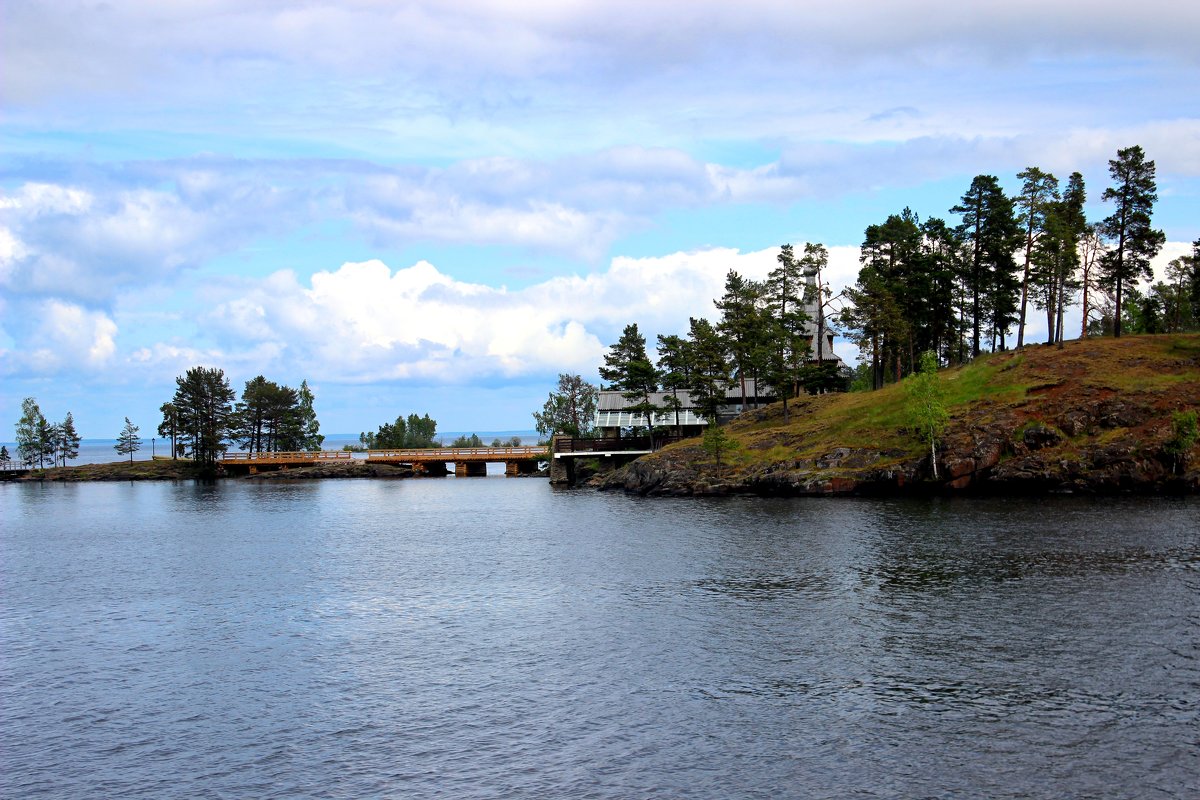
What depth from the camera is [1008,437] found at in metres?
99.8

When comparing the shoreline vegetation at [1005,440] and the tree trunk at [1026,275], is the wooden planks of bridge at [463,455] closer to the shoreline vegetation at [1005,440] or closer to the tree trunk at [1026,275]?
the shoreline vegetation at [1005,440]

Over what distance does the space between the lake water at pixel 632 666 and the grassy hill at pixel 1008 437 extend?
1569cm

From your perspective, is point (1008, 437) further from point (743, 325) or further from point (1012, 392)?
point (743, 325)

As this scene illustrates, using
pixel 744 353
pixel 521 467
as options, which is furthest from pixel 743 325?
pixel 521 467

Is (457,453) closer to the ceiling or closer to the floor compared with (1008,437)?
closer to the floor

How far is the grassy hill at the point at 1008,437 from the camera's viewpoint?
9488cm

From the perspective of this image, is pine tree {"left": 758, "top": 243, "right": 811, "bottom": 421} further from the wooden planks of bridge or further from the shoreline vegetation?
the wooden planks of bridge

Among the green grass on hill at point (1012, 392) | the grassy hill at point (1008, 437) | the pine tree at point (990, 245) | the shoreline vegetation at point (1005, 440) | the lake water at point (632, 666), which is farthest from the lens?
the pine tree at point (990, 245)

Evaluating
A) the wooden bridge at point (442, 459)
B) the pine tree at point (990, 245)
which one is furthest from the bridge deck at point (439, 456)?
the pine tree at point (990, 245)

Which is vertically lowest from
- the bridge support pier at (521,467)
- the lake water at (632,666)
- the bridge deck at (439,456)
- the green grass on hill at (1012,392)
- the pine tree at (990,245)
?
the lake water at (632,666)

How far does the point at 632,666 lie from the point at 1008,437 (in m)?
73.6

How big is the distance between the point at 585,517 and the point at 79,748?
221 ft

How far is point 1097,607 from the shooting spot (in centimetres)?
4725

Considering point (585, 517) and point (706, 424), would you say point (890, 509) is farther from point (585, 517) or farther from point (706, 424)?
point (706, 424)
